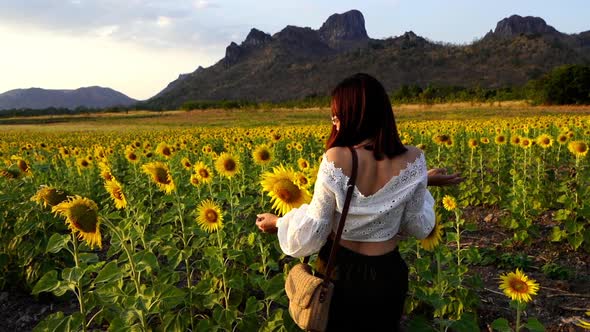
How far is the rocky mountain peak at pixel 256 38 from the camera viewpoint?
541ft

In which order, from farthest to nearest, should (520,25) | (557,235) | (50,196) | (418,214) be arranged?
(520,25) < (557,235) < (50,196) < (418,214)

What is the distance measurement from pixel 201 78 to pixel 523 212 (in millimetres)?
140494

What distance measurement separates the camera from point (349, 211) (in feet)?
6.91

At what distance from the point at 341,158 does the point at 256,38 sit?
567 feet

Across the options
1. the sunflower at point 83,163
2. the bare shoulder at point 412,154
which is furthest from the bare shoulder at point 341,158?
the sunflower at point 83,163

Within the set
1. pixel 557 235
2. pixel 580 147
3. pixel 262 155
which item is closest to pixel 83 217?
pixel 262 155

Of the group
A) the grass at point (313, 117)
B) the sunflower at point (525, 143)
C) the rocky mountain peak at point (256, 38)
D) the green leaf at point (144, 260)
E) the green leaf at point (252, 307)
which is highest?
the rocky mountain peak at point (256, 38)

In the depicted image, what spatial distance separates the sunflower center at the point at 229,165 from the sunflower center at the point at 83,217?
2.52 meters

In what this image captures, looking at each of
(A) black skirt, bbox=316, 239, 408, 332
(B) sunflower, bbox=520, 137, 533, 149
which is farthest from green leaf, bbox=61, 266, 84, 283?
(B) sunflower, bbox=520, 137, 533, 149

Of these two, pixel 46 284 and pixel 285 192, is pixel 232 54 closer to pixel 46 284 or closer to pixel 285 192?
pixel 285 192

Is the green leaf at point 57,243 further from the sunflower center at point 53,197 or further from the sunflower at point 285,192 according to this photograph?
the sunflower at point 285,192

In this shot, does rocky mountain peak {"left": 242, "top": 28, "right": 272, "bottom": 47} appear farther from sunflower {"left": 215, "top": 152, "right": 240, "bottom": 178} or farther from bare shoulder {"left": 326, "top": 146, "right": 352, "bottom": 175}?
bare shoulder {"left": 326, "top": 146, "right": 352, "bottom": 175}

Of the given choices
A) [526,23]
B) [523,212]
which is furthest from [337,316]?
[526,23]

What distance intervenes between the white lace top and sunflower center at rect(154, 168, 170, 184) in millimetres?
2070
